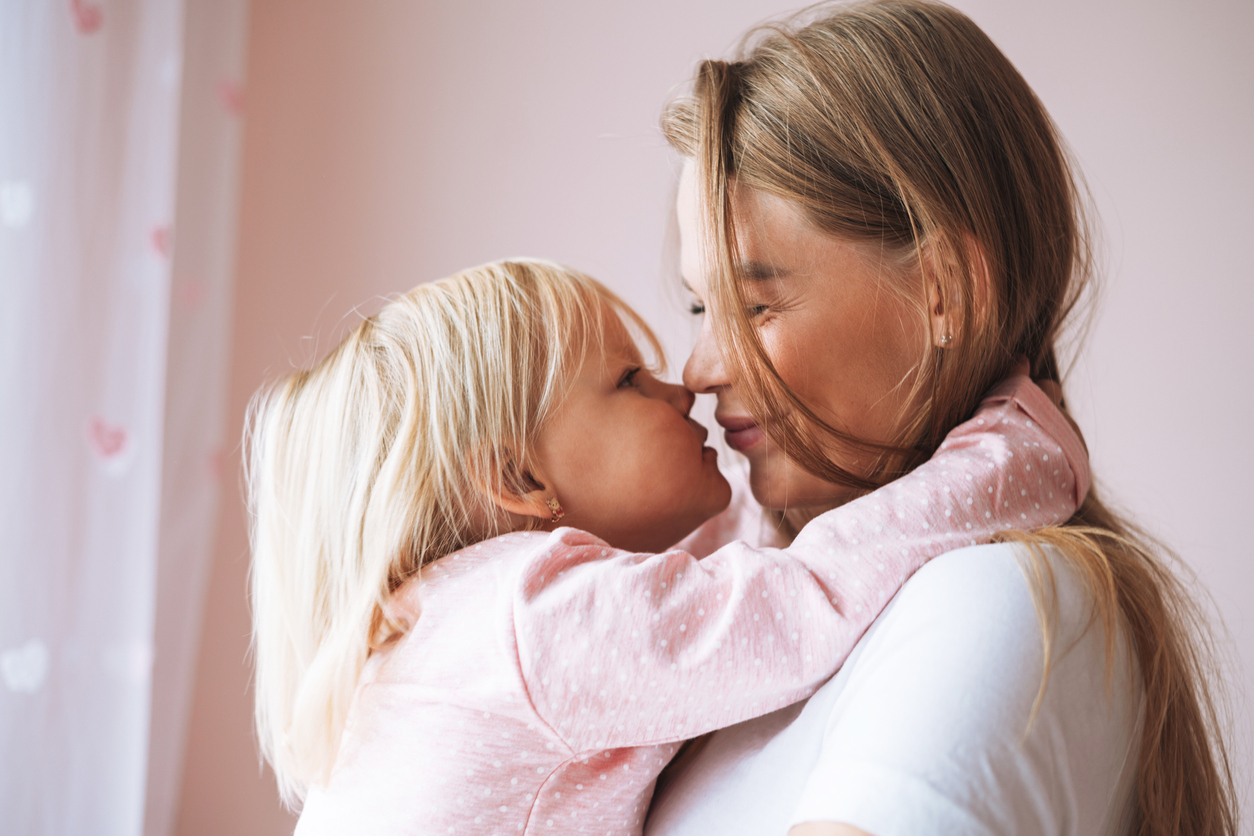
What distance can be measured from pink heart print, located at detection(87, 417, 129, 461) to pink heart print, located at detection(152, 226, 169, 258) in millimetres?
294

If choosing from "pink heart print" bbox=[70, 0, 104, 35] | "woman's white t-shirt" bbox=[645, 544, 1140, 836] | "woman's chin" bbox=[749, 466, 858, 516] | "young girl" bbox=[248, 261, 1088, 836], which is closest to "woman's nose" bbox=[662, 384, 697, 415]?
"young girl" bbox=[248, 261, 1088, 836]

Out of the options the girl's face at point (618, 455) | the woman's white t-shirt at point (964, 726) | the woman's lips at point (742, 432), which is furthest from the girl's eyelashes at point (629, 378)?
the woman's white t-shirt at point (964, 726)

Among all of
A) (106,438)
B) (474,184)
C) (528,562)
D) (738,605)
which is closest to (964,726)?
(738,605)

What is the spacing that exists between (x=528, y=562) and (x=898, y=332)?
0.44 meters

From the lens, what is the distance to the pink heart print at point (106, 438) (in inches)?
54.9

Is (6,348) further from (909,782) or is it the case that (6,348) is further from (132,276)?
(909,782)

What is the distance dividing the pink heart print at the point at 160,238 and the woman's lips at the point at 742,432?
102 cm

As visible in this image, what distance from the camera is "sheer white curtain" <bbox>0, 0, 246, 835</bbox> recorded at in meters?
1.26

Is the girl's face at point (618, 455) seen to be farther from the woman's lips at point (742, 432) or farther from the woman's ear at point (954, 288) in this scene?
the woman's ear at point (954, 288)

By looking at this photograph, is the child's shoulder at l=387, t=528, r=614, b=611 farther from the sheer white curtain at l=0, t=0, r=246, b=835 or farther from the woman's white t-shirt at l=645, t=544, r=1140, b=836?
the sheer white curtain at l=0, t=0, r=246, b=835

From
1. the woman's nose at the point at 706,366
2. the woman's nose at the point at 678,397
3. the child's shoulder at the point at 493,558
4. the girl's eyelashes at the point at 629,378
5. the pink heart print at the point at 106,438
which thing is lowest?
the pink heart print at the point at 106,438

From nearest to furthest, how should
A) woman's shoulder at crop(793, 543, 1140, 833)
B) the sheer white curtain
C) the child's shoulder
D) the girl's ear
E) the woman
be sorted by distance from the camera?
1. woman's shoulder at crop(793, 543, 1140, 833)
2. the woman
3. the child's shoulder
4. the girl's ear
5. the sheer white curtain

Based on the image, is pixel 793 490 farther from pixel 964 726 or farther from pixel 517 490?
pixel 964 726

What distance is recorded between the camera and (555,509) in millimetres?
969
